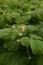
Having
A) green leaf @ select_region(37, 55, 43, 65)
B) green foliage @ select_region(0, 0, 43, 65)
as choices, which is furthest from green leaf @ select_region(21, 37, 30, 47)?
green leaf @ select_region(37, 55, 43, 65)

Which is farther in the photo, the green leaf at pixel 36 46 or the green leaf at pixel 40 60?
the green leaf at pixel 40 60

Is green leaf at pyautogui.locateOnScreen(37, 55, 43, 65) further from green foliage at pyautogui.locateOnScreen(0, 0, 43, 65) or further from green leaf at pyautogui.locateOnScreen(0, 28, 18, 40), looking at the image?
green leaf at pyautogui.locateOnScreen(0, 28, 18, 40)

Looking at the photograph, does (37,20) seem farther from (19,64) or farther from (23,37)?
(19,64)

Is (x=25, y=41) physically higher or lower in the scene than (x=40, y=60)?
higher

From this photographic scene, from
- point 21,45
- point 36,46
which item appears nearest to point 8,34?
point 21,45

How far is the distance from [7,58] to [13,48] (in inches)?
4.2

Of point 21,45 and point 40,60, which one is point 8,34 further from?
point 40,60

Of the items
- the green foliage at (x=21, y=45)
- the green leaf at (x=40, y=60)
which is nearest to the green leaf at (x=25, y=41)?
the green foliage at (x=21, y=45)

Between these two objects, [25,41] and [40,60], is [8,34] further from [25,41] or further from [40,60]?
[40,60]

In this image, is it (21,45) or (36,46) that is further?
(21,45)

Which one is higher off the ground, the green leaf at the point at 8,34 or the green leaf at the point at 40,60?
the green leaf at the point at 8,34

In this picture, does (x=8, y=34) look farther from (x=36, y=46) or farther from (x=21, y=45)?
(x=36, y=46)

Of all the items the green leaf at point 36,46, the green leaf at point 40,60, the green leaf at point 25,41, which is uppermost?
the green leaf at point 25,41

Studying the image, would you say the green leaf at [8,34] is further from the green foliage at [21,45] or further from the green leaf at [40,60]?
the green leaf at [40,60]
